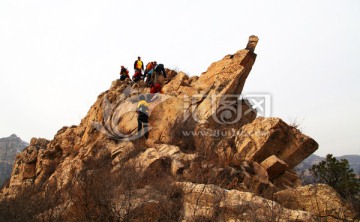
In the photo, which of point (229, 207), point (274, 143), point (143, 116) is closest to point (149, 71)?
point (143, 116)

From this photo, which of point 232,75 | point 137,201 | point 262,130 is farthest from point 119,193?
point 232,75

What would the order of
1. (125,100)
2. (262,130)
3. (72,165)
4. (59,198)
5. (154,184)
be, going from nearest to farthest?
(59,198)
(154,184)
(262,130)
(72,165)
(125,100)

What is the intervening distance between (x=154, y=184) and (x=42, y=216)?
3.10 meters

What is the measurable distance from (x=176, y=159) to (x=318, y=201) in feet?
15.5

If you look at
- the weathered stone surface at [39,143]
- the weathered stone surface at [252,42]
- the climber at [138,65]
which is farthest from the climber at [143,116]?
the weathered stone surface at [39,143]

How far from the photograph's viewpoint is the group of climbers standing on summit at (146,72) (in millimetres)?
17922

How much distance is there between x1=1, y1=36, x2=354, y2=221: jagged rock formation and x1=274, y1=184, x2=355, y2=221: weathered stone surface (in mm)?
804

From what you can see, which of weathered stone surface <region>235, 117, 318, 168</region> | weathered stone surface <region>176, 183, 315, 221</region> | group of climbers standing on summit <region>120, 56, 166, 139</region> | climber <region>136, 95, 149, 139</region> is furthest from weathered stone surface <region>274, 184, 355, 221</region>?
group of climbers standing on summit <region>120, 56, 166, 139</region>

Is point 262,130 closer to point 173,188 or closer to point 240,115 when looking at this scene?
point 240,115

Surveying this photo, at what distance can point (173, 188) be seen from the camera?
8023mm

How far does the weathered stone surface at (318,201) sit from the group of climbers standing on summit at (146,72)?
1139 cm

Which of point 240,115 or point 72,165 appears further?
point 240,115

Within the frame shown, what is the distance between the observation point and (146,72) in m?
18.4

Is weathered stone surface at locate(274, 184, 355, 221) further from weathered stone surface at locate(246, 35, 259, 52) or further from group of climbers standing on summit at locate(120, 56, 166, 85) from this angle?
group of climbers standing on summit at locate(120, 56, 166, 85)
